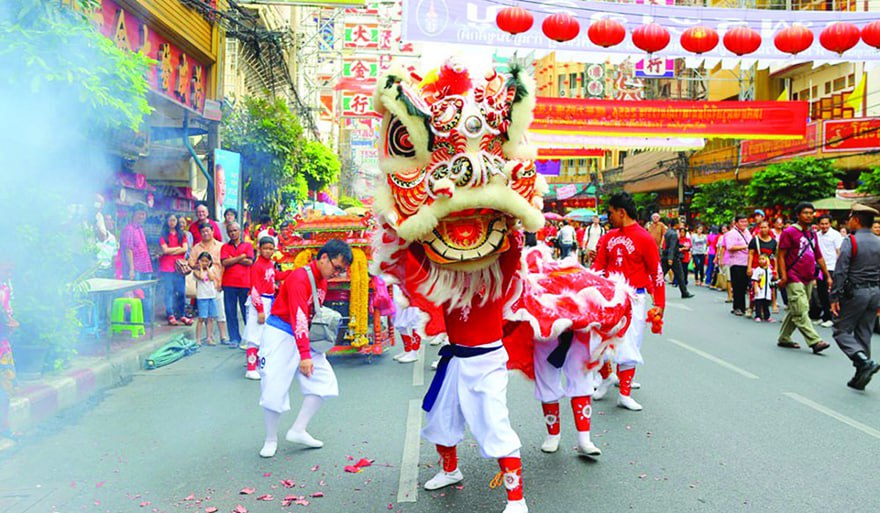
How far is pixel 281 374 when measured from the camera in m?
5.32

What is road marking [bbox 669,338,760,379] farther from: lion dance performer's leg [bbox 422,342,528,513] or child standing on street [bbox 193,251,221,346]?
child standing on street [bbox 193,251,221,346]

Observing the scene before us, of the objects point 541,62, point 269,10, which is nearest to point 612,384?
point 269,10

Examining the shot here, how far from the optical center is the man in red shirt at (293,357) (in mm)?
5156

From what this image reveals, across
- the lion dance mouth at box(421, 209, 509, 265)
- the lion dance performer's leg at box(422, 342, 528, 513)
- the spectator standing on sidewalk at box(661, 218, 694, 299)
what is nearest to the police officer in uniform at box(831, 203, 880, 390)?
the lion dance performer's leg at box(422, 342, 528, 513)

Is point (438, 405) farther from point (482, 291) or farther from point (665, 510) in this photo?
point (665, 510)

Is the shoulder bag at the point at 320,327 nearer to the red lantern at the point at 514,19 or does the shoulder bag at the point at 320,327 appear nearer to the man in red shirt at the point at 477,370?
the man in red shirt at the point at 477,370

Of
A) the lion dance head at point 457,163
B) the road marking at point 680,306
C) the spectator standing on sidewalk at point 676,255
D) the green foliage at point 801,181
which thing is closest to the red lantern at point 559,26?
the road marking at point 680,306

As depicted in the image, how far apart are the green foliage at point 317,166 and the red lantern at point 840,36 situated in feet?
43.0

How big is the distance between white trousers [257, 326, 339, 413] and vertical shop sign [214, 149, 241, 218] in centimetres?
881

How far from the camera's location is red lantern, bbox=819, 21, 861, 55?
12.4 metres

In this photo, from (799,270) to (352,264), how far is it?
19.4ft

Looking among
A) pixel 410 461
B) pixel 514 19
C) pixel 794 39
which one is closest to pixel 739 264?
pixel 794 39

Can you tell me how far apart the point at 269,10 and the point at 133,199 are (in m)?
15.2

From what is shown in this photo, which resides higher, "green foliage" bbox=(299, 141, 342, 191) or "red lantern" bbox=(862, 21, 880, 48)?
"red lantern" bbox=(862, 21, 880, 48)
